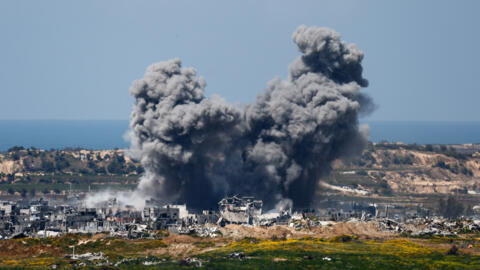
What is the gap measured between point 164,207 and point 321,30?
28.1 meters

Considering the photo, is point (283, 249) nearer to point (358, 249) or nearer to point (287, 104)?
point (358, 249)

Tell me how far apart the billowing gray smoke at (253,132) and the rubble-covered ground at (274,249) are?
40.4ft

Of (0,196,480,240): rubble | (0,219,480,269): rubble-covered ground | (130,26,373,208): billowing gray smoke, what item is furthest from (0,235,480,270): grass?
(130,26,373,208): billowing gray smoke

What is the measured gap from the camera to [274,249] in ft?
242

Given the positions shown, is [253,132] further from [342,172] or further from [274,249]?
[342,172]

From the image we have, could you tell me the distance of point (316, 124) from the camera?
10344 centimetres

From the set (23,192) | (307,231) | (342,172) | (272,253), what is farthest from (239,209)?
(342,172)

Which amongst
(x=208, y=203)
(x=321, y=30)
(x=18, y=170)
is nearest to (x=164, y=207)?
(x=208, y=203)

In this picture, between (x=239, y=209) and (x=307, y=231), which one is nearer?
(x=307, y=231)

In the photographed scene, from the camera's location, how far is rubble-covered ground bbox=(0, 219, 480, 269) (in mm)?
66000

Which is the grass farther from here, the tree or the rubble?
the tree

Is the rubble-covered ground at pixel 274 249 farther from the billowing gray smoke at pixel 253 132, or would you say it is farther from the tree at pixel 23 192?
the tree at pixel 23 192

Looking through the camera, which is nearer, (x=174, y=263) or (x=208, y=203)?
(x=174, y=263)

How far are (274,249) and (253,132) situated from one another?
33.0 m
